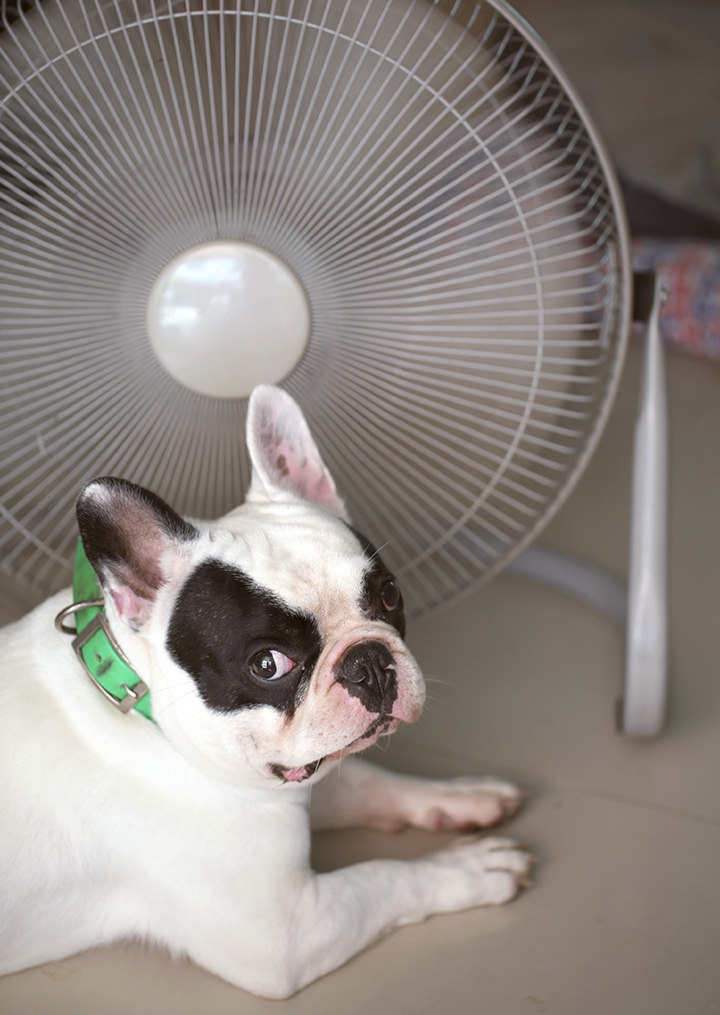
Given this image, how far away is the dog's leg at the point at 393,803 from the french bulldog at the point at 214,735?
141 mm

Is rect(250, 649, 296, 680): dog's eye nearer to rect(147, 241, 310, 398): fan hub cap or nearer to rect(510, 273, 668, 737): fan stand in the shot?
rect(147, 241, 310, 398): fan hub cap

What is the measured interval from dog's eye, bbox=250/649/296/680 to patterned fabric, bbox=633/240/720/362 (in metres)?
1.75

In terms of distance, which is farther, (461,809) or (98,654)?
(461,809)

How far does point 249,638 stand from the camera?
Result: 84cm

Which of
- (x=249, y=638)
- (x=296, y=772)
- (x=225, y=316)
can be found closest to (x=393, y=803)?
(x=296, y=772)

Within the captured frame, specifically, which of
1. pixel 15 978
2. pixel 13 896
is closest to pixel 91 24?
pixel 13 896

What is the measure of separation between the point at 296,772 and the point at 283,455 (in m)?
0.35

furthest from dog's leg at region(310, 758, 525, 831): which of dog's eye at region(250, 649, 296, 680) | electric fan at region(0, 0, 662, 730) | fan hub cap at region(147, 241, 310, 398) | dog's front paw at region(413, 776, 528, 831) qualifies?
fan hub cap at region(147, 241, 310, 398)

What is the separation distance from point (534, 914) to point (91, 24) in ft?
3.38

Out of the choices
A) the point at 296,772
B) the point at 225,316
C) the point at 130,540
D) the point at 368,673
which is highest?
the point at 225,316

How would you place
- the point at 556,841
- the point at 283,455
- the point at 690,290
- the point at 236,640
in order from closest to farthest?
the point at 236,640, the point at 283,455, the point at 556,841, the point at 690,290

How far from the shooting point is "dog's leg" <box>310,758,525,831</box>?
1.16 m

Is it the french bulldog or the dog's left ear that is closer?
the french bulldog

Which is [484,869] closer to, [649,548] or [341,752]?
[341,752]
